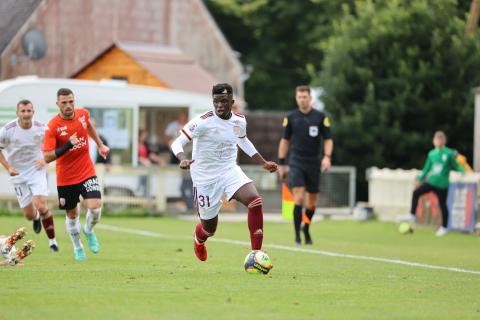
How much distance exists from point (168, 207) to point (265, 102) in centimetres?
2953

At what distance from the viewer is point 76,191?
51.9 ft

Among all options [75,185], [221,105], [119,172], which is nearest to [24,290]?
[221,105]

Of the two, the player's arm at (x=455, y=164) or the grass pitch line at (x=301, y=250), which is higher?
the player's arm at (x=455, y=164)

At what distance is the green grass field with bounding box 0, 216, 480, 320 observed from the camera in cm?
1012

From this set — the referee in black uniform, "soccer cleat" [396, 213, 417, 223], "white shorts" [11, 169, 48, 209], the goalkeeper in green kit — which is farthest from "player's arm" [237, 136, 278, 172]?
"soccer cleat" [396, 213, 417, 223]

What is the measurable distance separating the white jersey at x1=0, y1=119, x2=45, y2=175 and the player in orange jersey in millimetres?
1949

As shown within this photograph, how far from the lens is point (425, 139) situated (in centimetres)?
3625

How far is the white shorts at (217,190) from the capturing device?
13766 millimetres

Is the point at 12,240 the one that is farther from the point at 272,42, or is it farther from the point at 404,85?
the point at 272,42

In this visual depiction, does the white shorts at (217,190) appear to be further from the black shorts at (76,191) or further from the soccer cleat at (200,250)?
the black shorts at (76,191)

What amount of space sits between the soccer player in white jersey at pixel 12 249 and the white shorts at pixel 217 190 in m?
1.96

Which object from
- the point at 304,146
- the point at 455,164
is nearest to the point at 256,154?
the point at 304,146


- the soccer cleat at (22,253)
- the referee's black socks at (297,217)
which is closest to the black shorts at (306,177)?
the referee's black socks at (297,217)

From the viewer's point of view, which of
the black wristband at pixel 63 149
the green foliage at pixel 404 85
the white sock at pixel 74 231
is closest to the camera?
the black wristband at pixel 63 149
